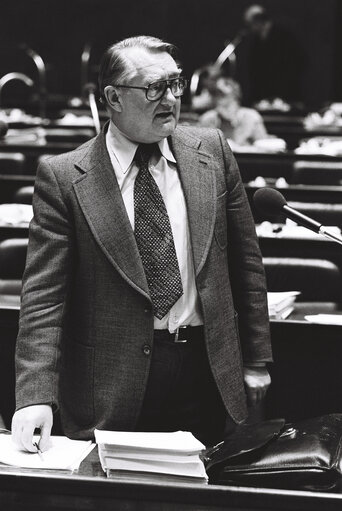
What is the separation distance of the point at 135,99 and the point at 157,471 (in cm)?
88

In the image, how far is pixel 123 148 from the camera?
7.75 feet

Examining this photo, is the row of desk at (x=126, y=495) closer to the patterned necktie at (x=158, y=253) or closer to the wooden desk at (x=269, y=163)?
the patterned necktie at (x=158, y=253)

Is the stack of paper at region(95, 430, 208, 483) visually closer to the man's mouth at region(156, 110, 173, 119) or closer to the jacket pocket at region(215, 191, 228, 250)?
the jacket pocket at region(215, 191, 228, 250)

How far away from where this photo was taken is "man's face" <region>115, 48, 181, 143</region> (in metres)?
2.25

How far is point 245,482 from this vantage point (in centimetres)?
186

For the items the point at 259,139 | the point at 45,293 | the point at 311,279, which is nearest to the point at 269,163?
the point at 259,139

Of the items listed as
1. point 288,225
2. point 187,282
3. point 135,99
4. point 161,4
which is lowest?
point 288,225

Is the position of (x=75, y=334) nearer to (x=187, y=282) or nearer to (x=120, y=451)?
(x=187, y=282)

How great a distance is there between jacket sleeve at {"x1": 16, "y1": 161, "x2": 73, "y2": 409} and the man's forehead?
1.03 ft

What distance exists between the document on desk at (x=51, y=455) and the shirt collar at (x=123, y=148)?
672mm

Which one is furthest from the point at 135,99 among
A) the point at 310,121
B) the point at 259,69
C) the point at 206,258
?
the point at 259,69

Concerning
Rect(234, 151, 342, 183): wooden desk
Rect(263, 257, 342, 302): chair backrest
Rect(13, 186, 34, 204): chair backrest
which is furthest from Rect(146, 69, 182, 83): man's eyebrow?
Rect(234, 151, 342, 183): wooden desk

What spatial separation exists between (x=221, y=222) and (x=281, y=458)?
696mm

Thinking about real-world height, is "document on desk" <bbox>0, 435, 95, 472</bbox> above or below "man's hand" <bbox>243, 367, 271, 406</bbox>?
above
